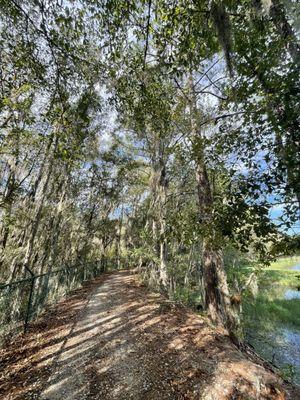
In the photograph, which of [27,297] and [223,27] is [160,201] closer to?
[27,297]

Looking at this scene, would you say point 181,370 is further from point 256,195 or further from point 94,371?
point 256,195

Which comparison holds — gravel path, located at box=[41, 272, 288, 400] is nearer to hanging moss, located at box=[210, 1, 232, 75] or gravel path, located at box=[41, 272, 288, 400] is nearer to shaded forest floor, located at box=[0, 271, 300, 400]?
shaded forest floor, located at box=[0, 271, 300, 400]

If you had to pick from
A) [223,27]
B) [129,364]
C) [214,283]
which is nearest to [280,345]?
[214,283]

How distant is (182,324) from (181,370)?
7.05 feet

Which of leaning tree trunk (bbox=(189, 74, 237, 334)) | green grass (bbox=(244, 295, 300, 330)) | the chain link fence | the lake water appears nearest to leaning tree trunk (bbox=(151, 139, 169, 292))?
leaning tree trunk (bbox=(189, 74, 237, 334))

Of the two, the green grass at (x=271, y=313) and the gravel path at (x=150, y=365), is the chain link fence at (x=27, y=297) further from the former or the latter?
the green grass at (x=271, y=313)

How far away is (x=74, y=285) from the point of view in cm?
1184

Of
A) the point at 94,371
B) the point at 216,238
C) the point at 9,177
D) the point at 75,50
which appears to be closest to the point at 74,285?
the point at 9,177

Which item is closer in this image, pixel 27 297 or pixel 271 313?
pixel 27 297

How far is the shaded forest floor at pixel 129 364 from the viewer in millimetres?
3213

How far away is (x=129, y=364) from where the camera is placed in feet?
12.9

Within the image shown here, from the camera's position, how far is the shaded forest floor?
3213 mm

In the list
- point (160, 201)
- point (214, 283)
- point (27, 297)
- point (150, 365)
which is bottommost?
point (150, 365)

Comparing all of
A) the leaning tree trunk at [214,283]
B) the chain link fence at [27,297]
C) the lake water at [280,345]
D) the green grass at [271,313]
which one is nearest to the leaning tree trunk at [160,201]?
the leaning tree trunk at [214,283]
